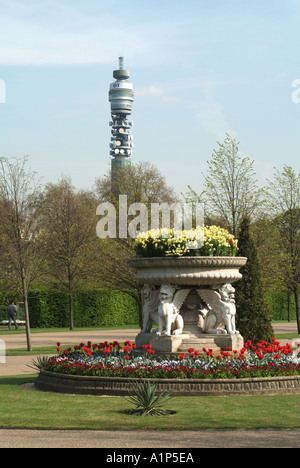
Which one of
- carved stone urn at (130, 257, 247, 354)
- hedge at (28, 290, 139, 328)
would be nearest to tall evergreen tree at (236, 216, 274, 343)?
carved stone urn at (130, 257, 247, 354)

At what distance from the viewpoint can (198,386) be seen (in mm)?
12016

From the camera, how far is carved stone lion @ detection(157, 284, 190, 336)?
1376 cm

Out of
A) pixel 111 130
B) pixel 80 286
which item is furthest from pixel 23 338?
pixel 111 130

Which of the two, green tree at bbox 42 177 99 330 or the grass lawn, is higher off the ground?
green tree at bbox 42 177 99 330

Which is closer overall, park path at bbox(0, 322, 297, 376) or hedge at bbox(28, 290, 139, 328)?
park path at bbox(0, 322, 297, 376)

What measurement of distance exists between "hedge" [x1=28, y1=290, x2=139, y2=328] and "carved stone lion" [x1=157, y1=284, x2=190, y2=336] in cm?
2396

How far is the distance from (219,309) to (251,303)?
556 centimetres

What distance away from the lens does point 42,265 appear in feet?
77.4

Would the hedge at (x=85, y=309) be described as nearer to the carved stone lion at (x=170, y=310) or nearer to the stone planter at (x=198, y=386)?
the carved stone lion at (x=170, y=310)

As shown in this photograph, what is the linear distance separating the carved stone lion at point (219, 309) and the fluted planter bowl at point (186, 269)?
433 millimetres

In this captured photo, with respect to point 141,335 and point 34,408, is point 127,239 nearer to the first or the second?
point 141,335

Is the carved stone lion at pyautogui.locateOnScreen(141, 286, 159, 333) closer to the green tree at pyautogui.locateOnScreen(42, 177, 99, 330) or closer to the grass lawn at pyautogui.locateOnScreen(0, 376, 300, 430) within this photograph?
the grass lawn at pyautogui.locateOnScreen(0, 376, 300, 430)

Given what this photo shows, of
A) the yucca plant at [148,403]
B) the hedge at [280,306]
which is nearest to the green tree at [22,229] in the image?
the yucca plant at [148,403]

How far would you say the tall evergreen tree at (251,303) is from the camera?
1947cm
